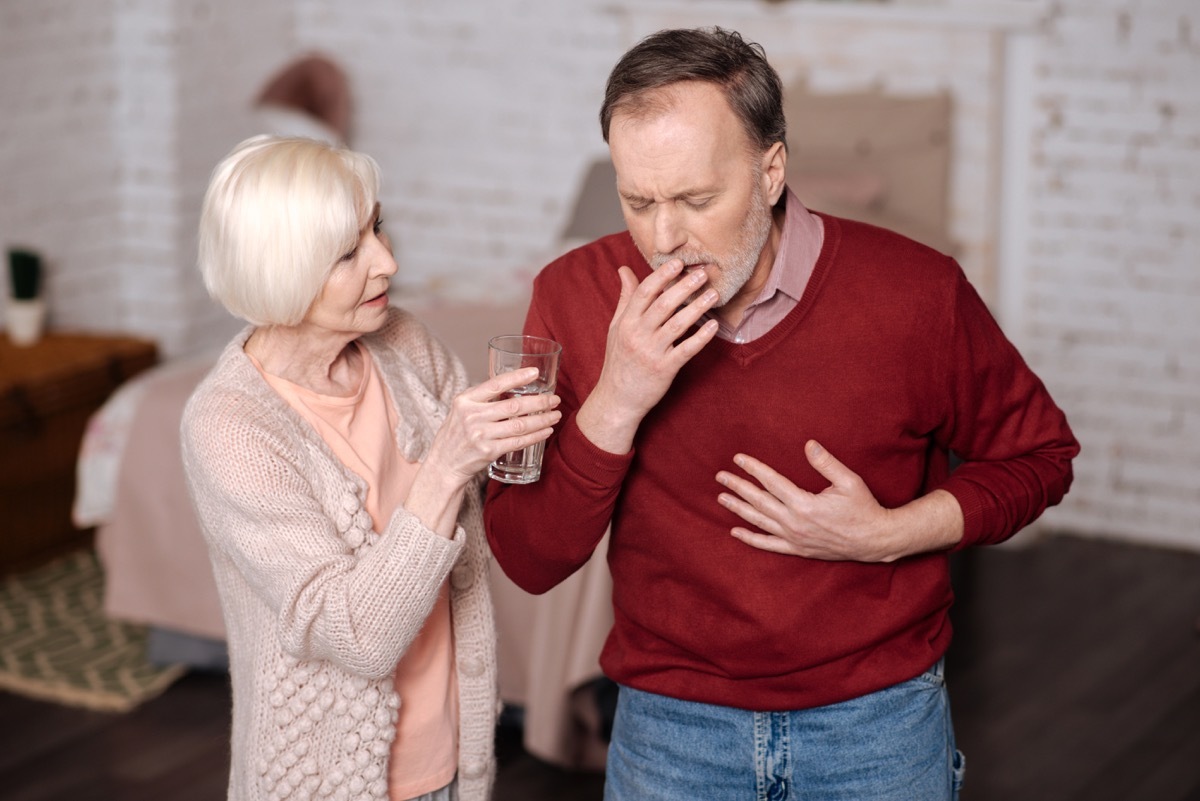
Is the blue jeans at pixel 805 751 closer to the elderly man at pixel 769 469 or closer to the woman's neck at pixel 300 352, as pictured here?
the elderly man at pixel 769 469

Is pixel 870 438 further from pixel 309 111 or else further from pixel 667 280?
pixel 309 111

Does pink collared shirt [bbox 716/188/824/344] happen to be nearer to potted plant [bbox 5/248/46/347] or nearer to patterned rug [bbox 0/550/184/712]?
patterned rug [bbox 0/550/184/712]

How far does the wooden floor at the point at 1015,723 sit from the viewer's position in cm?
320

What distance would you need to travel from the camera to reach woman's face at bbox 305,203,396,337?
1754 mm

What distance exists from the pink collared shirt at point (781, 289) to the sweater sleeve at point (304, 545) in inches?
15.0

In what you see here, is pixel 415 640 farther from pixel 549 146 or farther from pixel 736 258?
pixel 549 146

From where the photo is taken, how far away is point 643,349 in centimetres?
153

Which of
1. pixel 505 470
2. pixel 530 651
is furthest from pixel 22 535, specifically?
pixel 505 470

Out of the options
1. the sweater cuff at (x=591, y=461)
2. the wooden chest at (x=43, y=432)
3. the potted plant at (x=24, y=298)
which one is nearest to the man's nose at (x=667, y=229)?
the sweater cuff at (x=591, y=461)

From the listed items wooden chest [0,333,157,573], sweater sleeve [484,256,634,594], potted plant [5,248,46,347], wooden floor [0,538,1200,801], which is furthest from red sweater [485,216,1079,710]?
potted plant [5,248,46,347]

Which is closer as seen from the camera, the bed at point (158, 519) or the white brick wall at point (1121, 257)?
the bed at point (158, 519)

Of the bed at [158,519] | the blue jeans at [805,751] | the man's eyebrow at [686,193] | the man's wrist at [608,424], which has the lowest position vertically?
the bed at [158,519]

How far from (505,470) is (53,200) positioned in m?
3.80

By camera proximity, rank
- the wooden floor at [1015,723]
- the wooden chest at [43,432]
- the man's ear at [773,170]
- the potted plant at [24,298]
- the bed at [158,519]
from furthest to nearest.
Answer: the potted plant at [24,298] < the wooden chest at [43,432] < the bed at [158,519] < the wooden floor at [1015,723] < the man's ear at [773,170]
